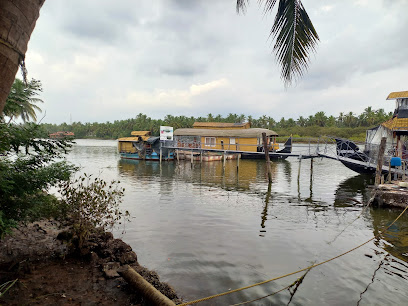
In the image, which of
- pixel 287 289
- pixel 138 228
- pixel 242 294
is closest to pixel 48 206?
pixel 138 228

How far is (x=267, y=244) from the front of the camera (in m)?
8.35

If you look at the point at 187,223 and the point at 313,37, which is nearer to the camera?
the point at 313,37

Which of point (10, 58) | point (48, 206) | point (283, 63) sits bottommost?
point (48, 206)

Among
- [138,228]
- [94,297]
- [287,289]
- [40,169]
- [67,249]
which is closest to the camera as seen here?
[94,297]

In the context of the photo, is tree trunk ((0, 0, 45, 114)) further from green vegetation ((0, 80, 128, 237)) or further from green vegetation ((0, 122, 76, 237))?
green vegetation ((0, 122, 76, 237))

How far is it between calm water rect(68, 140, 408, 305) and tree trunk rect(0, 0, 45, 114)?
5.01 metres

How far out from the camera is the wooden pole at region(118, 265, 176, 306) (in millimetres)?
4062

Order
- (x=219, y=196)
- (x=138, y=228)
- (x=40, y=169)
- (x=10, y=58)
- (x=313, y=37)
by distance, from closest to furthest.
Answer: (x=10, y=58)
(x=313, y=37)
(x=40, y=169)
(x=138, y=228)
(x=219, y=196)

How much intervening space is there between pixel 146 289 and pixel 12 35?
161 inches

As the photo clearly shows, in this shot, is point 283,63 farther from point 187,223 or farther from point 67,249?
point 187,223

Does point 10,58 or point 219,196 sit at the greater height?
point 10,58

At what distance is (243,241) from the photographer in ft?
28.1

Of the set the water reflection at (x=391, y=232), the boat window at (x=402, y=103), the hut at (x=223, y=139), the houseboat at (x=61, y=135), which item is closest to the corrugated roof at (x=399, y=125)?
the boat window at (x=402, y=103)

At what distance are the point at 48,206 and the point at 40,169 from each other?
1.20 meters
